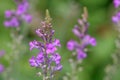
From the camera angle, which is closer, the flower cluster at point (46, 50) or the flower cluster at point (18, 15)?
the flower cluster at point (46, 50)

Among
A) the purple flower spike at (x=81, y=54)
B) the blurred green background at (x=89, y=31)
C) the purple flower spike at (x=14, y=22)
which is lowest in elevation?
the purple flower spike at (x=81, y=54)

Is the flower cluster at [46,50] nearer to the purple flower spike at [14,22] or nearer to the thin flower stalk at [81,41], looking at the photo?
the thin flower stalk at [81,41]

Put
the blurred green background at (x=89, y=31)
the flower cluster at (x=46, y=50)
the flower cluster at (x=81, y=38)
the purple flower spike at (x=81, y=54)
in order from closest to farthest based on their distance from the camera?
the flower cluster at (x=46, y=50), the flower cluster at (x=81, y=38), the purple flower spike at (x=81, y=54), the blurred green background at (x=89, y=31)

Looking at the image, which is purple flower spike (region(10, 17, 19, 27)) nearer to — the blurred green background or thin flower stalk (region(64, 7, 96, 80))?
thin flower stalk (region(64, 7, 96, 80))

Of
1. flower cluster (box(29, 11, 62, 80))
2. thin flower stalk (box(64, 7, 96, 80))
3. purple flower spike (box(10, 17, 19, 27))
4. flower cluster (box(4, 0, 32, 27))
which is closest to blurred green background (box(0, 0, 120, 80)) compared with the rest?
flower cluster (box(4, 0, 32, 27))

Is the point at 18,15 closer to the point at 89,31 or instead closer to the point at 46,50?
the point at 46,50

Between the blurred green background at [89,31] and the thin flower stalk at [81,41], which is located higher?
the blurred green background at [89,31]

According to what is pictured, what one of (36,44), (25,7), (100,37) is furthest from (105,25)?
(36,44)

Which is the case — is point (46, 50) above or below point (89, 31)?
below

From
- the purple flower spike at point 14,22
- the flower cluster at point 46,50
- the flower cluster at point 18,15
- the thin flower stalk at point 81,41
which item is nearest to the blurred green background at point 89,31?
the flower cluster at point 18,15

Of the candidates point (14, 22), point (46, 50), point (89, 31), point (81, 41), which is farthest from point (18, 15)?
point (89, 31)

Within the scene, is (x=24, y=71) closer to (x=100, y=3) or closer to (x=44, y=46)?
(x=100, y=3)

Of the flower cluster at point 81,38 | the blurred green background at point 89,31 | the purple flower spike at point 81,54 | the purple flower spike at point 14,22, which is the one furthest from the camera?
the blurred green background at point 89,31
